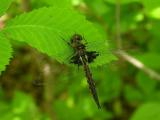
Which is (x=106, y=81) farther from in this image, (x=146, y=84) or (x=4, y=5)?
(x=4, y=5)

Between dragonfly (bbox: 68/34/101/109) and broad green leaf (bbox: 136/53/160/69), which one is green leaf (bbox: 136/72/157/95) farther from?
dragonfly (bbox: 68/34/101/109)

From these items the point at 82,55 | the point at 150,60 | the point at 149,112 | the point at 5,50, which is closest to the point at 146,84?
the point at 150,60

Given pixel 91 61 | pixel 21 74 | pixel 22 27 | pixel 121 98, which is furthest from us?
pixel 21 74

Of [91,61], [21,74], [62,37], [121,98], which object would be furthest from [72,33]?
[21,74]

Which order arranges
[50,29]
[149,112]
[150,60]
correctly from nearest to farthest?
[50,29]
[149,112]
[150,60]

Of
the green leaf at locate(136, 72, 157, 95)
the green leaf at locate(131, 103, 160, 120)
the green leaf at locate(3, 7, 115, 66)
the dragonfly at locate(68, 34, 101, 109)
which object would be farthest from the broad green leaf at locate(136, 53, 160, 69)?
the green leaf at locate(3, 7, 115, 66)

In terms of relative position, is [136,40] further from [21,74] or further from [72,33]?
[72,33]
